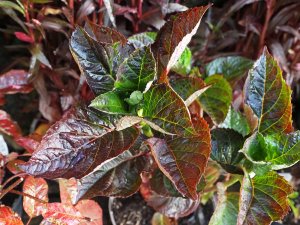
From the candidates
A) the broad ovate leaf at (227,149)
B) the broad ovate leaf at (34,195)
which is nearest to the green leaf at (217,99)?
the broad ovate leaf at (227,149)

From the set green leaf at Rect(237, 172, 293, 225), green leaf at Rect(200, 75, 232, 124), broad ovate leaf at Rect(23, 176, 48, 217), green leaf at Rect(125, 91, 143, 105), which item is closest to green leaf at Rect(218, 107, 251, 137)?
green leaf at Rect(200, 75, 232, 124)

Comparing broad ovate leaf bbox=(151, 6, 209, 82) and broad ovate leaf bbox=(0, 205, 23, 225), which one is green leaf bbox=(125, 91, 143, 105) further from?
broad ovate leaf bbox=(0, 205, 23, 225)

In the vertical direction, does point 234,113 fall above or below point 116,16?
below

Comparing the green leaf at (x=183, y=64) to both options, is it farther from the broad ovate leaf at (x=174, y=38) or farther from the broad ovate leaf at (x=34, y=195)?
the broad ovate leaf at (x=34, y=195)

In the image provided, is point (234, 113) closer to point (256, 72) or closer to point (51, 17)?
point (256, 72)

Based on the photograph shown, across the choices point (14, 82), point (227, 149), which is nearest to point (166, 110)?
point (227, 149)

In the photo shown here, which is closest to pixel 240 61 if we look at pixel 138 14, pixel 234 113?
pixel 234 113
